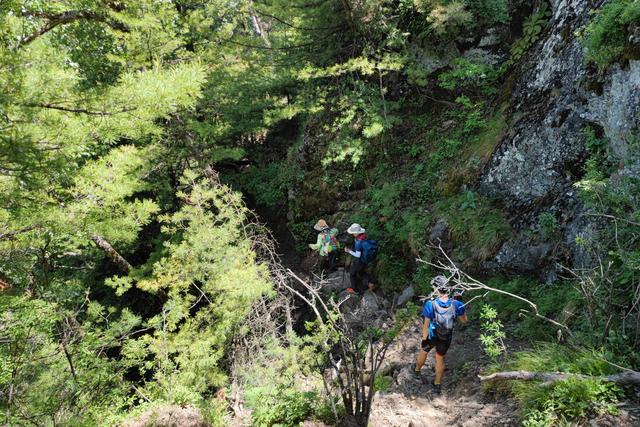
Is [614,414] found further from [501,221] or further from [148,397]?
[148,397]

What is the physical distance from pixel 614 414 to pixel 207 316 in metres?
6.62

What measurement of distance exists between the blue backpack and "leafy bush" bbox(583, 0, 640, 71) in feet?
17.4

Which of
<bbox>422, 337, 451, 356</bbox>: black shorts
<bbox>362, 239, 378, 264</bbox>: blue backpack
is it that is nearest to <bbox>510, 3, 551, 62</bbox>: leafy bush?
<bbox>362, 239, 378, 264</bbox>: blue backpack

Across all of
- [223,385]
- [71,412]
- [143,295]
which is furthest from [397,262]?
[143,295]

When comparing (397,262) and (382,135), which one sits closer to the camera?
(397,262)

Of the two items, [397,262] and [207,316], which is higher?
[397,262]

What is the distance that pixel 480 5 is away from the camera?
8797 millimetres

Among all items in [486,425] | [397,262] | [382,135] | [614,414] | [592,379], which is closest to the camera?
[614,414]

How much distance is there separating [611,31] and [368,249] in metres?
5.83

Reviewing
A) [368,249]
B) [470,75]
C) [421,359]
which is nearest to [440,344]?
[421,359]

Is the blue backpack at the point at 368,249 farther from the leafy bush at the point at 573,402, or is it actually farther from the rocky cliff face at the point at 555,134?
the leafy bush at the point at 573,402

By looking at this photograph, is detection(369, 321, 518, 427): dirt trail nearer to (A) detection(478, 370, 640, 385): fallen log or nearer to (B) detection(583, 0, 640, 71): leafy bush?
(A) detection(478, 370, 640, 385): fallen log

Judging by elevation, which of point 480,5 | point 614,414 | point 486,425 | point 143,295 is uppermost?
point 480,5

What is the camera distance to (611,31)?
5.54 metres
